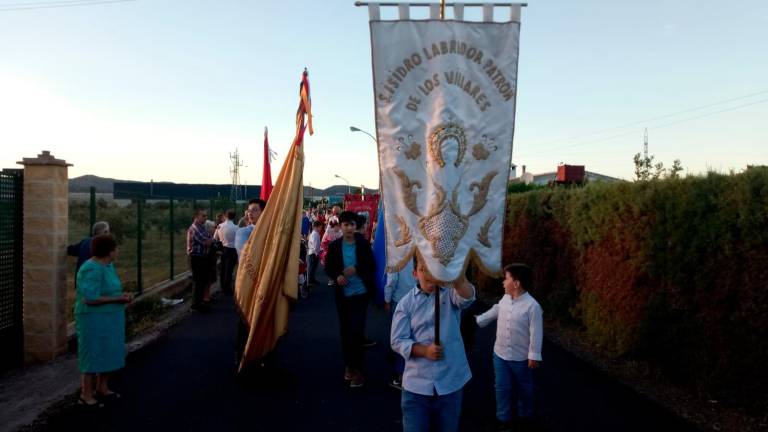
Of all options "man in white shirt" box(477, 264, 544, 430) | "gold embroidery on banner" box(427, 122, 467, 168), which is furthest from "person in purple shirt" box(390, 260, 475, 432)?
"man in white shirt" box(477, 264, 544, 430)

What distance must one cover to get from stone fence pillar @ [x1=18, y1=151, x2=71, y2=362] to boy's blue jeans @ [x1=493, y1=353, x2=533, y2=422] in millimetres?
5516

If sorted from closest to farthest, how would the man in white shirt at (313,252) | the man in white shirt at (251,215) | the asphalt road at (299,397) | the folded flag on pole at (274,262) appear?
the asphalt road at (299,397) → the folded flag on pole at (274,262) → the man in white shirt at (251,215) → the man in white shirt at (313,252)

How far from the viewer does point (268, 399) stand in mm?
6043

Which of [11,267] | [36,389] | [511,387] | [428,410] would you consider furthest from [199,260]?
[428,410]

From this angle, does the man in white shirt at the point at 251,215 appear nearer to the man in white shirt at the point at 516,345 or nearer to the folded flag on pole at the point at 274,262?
the folded flag on pole at the point at 274,262

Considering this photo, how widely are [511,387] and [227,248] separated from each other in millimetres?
9270

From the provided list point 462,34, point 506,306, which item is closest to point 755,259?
point 506,306

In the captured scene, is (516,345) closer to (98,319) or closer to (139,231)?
(98,319)

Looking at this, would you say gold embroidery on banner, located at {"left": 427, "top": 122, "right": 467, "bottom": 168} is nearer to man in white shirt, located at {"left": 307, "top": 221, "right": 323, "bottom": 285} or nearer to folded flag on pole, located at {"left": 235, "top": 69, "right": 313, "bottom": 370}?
folded flag on pole, located at {"left": 235, "top": 69, "right": 313, "bottom": 370}

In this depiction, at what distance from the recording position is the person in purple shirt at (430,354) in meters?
3.61

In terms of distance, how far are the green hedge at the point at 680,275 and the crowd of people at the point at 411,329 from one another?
6.34 feet

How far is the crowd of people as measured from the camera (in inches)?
143

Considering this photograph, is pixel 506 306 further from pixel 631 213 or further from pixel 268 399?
pixel 631 213

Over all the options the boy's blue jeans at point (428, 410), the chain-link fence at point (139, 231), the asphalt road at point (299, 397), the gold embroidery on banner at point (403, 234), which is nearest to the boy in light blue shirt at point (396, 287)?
the asphalt road at point (299, 397)
